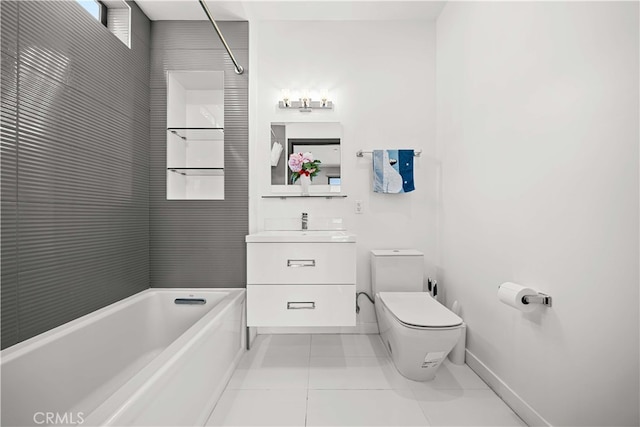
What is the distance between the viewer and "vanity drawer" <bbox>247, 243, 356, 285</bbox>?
6.17 feet

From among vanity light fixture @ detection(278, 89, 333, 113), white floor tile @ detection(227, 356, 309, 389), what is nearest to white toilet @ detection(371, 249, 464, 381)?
white floor tile @ detection(227, 356, 309, 389)

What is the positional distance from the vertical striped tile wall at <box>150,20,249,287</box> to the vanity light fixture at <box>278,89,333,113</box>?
0.31m

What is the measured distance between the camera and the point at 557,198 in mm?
1251

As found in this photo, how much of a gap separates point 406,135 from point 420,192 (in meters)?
0.50

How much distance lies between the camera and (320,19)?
2406mm

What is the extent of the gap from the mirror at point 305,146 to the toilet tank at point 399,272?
77 cm

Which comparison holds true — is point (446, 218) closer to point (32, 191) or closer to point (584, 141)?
point (584, 141)

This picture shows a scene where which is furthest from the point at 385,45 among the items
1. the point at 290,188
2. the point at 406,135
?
the point at 290,188

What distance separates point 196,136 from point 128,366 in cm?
171

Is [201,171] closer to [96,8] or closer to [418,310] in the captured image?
[96,8]

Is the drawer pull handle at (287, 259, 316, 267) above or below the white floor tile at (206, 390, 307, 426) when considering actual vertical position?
above

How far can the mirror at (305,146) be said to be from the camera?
2422mm

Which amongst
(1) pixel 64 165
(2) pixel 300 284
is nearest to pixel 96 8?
(1) pixel 64 165

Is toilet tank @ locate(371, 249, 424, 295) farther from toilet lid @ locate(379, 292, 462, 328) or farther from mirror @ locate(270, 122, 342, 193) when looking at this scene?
mirror @ locate(270, 122, 342, 193)
